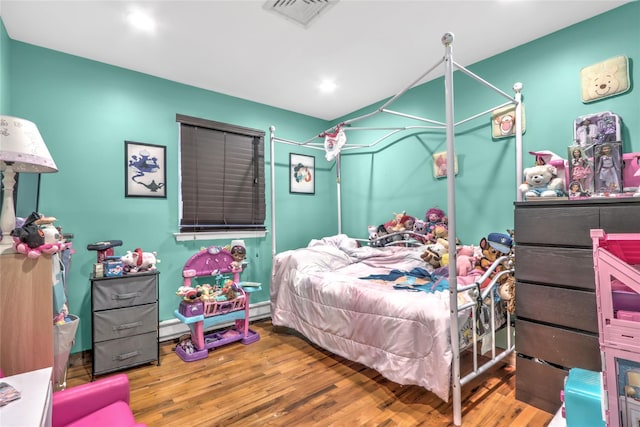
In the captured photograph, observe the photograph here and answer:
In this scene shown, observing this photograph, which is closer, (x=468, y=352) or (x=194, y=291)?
(x=468, y=352)

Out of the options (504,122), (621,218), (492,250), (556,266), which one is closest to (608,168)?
(621,218)

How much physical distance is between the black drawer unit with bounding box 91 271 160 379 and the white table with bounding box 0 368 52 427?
4.23 ft

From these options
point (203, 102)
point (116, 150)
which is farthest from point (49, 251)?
point (203, 102)

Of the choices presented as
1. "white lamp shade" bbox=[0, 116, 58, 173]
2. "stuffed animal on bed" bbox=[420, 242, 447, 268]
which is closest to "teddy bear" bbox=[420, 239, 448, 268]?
"stuffed animal on bed" bbox=[420, 242, 447, 268]

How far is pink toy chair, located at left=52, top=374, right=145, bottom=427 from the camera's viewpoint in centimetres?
110

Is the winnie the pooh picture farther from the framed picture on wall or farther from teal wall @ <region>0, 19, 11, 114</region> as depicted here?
teal wall @ <region>0, 19, 11, 114</region>

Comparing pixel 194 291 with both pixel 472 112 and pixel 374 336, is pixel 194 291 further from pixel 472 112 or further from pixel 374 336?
pixel 472 112

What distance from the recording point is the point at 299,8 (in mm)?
1999

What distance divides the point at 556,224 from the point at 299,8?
2.00 metres

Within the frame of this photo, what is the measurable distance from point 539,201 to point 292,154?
9.06 feet

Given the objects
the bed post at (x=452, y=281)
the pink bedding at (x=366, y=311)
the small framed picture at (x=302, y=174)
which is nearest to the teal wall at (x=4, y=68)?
the pink bedding at (x=366, y=311)

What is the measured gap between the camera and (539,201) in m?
1.68

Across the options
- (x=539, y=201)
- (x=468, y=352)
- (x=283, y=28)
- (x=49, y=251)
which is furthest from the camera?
(x=468, y=352)

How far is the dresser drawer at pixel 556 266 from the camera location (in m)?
1.54
